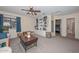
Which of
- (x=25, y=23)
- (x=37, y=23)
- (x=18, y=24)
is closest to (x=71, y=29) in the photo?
(x=37, y=23)

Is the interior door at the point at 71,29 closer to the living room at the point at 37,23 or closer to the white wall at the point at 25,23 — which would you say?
the living room at the point at 37,23

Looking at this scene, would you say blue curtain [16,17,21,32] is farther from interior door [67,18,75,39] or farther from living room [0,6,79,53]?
interior door [67,18,75,39]

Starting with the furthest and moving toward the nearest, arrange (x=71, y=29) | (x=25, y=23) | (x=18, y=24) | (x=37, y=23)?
(x=71, y=29)
(x=37, y=23)
(x=25, y=23)
(x=18, y=24)

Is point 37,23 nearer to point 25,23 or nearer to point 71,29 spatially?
point 25,23

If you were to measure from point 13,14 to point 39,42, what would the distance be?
1317mm

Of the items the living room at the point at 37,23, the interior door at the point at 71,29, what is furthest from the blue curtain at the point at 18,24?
the interior door at the point at 71,29

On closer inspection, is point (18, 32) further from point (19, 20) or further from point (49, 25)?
point (49, 25)

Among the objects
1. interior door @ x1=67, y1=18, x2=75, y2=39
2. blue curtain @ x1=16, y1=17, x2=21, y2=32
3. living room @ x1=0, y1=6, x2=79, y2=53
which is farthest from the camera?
interior door @ x1=67, y1=18, x2=75, y2=39

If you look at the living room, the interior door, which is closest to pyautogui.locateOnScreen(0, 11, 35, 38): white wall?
the living room

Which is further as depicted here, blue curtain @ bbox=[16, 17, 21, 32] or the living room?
blue curtain @ bbox=[16, 17, 21, 32]

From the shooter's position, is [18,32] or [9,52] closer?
[9,52]

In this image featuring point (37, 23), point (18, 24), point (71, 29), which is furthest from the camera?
point (71, 29)

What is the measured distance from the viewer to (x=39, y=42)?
9.65 ft
